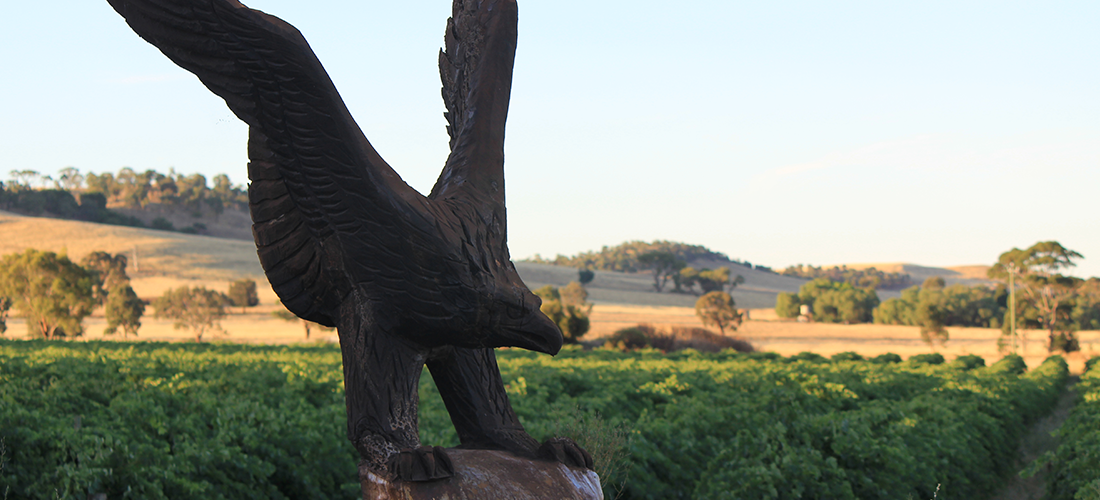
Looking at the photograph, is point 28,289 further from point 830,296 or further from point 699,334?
point 830,296

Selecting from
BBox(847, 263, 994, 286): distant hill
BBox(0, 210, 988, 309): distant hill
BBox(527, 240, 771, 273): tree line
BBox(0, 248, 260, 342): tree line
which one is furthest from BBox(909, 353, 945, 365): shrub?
BBox(847, 263, 994, 286): distant hill

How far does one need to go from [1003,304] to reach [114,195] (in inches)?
4004

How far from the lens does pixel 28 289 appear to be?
38094mm

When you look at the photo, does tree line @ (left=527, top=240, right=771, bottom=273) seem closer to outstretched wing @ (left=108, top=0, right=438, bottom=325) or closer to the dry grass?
the dry grass

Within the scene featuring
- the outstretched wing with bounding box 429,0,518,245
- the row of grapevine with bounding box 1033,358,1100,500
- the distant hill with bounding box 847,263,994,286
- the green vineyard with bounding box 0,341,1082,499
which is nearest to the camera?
the outstretched wing with bounding box 429,0,518,245

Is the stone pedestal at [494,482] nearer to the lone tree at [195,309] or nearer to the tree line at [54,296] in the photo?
the tree line at [54,296]

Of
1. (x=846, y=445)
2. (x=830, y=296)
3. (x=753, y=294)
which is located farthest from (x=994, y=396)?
(x=753, y=294)

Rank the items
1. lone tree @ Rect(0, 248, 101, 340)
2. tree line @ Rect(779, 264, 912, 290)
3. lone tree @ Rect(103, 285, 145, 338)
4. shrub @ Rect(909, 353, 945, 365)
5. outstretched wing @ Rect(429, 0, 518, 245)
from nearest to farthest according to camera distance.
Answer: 1. outstretched wing @ Rect(429, 0, 518, 245)
2. shrub @ Rect(909, 353, 945, 365)
3. lone tree @ Rect(0, 248, 101, 340)
4. lone tree @ Rect(103, 285, 145, 338)
5. tree line @ Rect(779, 264, 912, 290)

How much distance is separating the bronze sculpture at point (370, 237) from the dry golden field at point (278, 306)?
4152 cm

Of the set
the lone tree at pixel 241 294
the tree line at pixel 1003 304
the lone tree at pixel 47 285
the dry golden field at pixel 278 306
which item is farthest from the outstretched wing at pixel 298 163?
the lone tree at pixel 241 294

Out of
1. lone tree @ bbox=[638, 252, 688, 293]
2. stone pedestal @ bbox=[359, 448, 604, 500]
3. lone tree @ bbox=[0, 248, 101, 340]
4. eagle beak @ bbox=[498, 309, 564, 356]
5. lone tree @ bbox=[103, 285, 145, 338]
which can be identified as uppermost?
lone tree @ bbox=[638, 252, 688, 293]

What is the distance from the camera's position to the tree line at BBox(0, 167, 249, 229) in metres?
83.7

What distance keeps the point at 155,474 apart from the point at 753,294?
87.4 metres

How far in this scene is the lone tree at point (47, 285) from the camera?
3756cm
